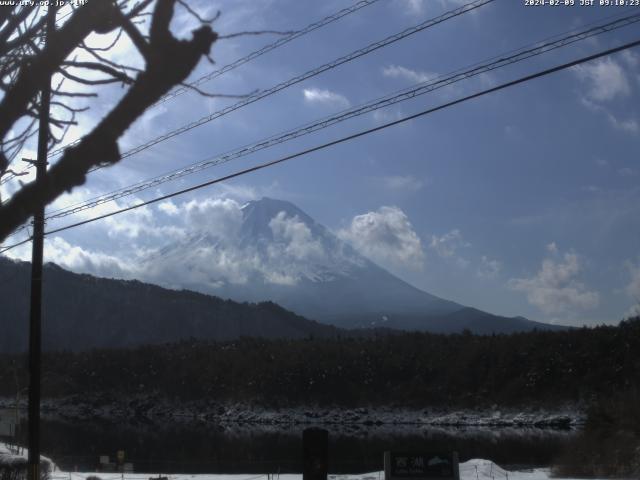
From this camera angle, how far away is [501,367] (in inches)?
3824

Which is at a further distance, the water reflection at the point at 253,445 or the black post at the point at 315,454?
the water reflection at the point at 253,445

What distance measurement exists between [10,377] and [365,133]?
112 m

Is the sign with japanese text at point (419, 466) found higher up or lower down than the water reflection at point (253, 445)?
higher up

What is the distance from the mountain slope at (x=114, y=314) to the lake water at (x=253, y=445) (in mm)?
95892

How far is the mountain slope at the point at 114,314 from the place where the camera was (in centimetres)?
18050

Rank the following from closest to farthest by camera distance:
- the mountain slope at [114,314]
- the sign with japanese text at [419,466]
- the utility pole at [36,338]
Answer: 1. the sign with japanese text at [419,466]
2. the utility pole at [36,338]
3. the mountain slope at [114,314]

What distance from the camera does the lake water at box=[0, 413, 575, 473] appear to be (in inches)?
1638

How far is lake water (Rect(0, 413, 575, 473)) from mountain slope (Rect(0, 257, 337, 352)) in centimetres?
9589

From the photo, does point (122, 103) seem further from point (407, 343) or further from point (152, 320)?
point (152, 320)

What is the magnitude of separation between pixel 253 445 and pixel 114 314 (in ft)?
444

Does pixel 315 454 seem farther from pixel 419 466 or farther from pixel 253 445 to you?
pixel 253 445

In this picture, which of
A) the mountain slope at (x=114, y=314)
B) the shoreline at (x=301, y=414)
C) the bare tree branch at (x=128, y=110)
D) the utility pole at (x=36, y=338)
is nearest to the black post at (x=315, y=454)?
the bare tree branch at (x=128, y=110)

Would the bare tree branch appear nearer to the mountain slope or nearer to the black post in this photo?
the black post

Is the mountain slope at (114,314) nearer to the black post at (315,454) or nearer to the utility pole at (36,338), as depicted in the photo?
the utility pole at (36,338)
